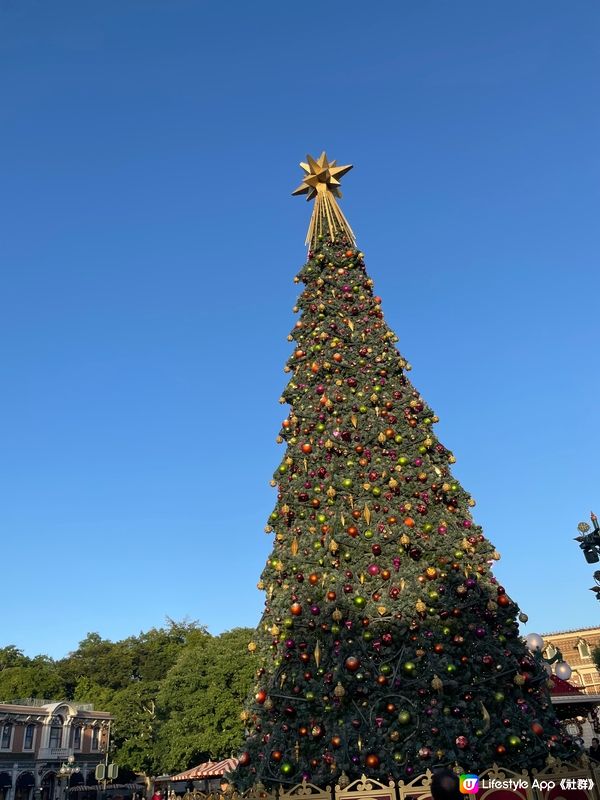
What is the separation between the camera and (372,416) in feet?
39.1

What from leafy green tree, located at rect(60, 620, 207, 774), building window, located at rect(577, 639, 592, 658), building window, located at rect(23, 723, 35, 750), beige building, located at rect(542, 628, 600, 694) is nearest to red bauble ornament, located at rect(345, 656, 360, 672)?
leafy green tree, located at rect(60, 620, 207, 774)

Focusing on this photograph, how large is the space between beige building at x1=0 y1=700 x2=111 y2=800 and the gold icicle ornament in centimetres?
4082

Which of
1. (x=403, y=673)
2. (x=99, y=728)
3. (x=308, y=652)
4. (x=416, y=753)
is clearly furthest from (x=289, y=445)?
(x=99, y=728)

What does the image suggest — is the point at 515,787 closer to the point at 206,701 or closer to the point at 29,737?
the point at 206,701

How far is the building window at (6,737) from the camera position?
130ft

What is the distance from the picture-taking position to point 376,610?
31.9ft

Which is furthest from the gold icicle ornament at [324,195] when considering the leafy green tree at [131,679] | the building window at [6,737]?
the building window at [6,737]

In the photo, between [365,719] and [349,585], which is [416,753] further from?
[349,585]

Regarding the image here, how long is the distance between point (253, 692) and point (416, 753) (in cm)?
300

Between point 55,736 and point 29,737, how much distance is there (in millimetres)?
2647

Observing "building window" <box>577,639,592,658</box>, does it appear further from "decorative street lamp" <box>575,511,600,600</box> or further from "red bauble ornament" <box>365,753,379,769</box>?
"red bauble ornament" <box>365,753,379,769</box>

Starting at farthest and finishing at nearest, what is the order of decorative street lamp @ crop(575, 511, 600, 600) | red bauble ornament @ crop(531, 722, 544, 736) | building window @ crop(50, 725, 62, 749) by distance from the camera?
building window @ crop(50, 725, 62, 749) → decorative street lamp @ crop(575, 511, 600, 600) → red bauble ornament @ crop(531, 722, 544, 736)

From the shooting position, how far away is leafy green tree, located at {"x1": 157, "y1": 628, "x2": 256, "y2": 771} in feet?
110

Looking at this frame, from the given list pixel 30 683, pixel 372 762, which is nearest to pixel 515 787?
pixel 372 762
